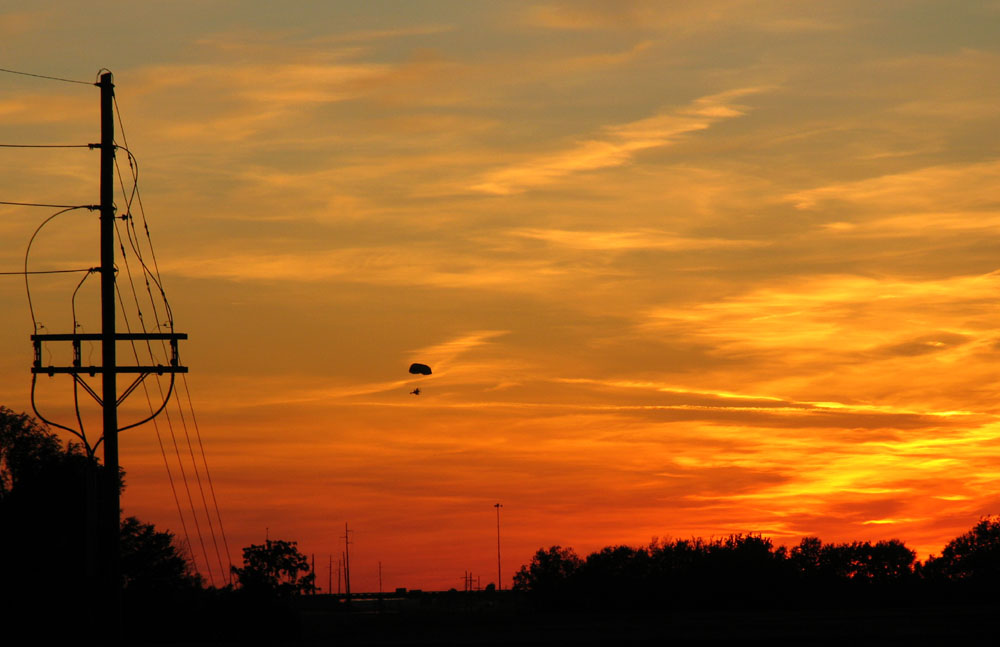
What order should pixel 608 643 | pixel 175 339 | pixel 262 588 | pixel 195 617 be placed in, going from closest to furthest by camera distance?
pixel 175 339, pixel 608 643, pixel 195 617, pixel 262 588

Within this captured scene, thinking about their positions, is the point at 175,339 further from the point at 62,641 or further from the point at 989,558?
the point at 989,558

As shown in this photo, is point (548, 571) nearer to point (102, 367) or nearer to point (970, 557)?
point (970, 557)

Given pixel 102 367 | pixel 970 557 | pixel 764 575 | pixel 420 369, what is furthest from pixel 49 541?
pixel 970 557

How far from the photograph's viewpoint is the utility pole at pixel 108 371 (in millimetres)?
33312

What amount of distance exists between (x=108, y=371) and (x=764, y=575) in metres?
115

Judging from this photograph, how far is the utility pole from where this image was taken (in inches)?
1312

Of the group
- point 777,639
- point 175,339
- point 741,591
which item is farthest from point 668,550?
point 175,339

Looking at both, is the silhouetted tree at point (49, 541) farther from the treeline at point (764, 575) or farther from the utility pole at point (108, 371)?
the treeline at point (764, 575)

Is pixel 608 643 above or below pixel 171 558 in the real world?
below

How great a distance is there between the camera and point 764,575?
459 feet

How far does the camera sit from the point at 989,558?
528 feet

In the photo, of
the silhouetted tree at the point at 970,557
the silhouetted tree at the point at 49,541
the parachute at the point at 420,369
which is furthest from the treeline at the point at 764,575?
the parachute at the point at 420,369

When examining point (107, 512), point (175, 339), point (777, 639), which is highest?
point (175, 339)

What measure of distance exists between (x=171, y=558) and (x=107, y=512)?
6986 centimetres
